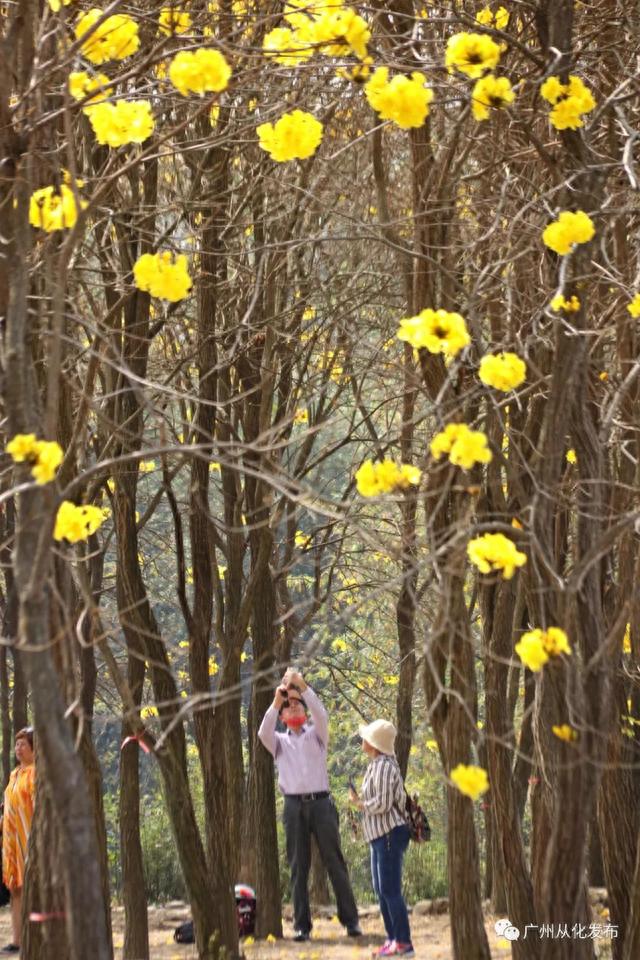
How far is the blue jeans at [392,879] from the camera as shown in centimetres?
928

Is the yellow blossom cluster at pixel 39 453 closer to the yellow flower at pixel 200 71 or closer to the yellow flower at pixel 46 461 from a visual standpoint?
the yellow flower at pixel 46 461

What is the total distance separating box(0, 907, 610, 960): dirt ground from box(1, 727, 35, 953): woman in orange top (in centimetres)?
123

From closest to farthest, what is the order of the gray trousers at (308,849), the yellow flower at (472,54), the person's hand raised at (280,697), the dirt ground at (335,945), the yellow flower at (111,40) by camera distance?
the yellow flower at (472,54) → the yellow flower at (111,40) → the dirt ground at (335,945) → the person's hand raised at (280,697) → the gray trousers at (308,849)

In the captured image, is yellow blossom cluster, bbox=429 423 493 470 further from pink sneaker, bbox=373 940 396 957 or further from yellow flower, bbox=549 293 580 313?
pink sneaker, bbox=373 940 396 957

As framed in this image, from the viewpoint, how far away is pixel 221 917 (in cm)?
790

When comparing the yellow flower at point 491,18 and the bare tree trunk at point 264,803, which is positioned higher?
the yellow flower at point 491,18

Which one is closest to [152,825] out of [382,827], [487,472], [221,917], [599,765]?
[382,827]

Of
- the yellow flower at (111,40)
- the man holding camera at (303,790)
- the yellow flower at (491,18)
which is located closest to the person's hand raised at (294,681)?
the man holding camera at (303,790)

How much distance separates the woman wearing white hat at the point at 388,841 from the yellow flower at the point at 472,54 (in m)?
6.04

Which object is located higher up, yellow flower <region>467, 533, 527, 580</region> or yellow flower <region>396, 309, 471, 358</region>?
yellow flower <region>396, 309, 471, 358</region>

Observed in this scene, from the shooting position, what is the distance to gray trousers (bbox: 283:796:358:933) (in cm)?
1022

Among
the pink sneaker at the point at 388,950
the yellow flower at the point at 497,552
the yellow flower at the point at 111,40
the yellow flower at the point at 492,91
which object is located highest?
the yellow flower at the point at 111,40

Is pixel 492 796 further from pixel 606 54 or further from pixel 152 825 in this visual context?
pixel 152 825

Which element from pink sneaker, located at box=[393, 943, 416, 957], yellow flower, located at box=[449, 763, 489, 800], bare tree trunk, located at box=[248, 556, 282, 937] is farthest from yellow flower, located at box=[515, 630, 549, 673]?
bare tree trunk, located at box=[248, 556, 282, 937]
